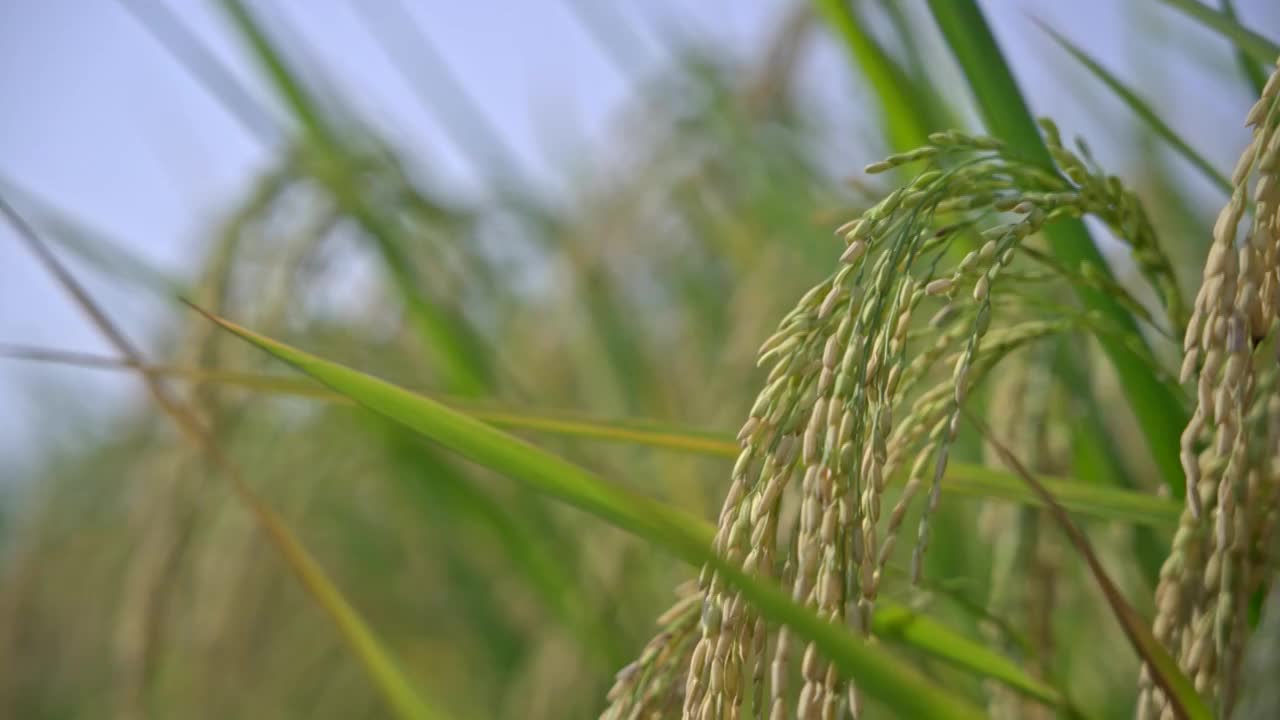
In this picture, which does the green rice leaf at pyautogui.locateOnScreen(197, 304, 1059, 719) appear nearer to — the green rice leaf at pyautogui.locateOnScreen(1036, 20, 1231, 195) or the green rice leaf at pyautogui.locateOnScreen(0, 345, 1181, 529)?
the green rice leaf at pyautogui.locateOnScreen(0, 345, 1181, 529)

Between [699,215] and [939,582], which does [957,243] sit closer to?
[939,582]

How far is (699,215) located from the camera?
1.79m

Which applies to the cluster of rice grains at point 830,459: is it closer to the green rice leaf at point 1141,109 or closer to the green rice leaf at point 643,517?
the green rice leaf at point 643,517

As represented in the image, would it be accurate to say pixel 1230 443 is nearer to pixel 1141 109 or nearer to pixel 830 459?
pixel 830 459

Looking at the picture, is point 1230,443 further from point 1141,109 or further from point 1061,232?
point 1141,109

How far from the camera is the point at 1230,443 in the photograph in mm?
398

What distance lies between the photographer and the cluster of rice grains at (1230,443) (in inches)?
15.4

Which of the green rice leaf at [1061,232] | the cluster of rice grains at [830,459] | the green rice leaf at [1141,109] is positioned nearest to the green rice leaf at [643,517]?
the cluster of rice grains at [830,459]

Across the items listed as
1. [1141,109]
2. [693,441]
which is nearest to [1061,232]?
[1141,109]

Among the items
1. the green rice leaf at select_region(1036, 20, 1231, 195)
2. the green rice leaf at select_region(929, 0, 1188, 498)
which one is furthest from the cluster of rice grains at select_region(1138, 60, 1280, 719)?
the green rice leaf at select_region(1036, 20, 1231, 195)

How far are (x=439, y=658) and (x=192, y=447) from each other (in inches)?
49.9

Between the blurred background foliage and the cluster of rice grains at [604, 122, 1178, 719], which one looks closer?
the cluster of rice grains at [604, 122, 1178, 719]

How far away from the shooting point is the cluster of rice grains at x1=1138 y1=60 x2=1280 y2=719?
1.28 feet

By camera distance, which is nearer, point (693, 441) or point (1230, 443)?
point (1230, 443)
